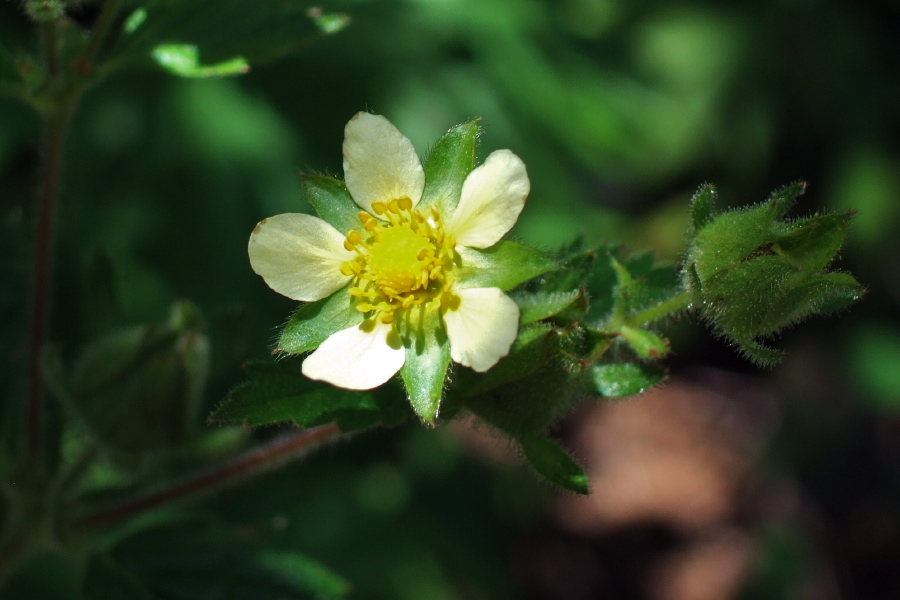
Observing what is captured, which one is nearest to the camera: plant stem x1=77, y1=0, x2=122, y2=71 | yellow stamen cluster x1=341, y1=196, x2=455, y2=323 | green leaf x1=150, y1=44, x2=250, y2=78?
yellow stamen cluster x1=341, y1=196, x2=455, y2=323

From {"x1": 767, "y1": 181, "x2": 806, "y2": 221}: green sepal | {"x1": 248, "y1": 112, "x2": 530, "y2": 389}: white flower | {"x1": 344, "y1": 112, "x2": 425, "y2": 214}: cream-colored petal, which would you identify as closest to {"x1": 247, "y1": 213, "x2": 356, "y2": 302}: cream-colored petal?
{"x1": 248, "y1": 112, "x2": 530, "y2": 389}: white flower

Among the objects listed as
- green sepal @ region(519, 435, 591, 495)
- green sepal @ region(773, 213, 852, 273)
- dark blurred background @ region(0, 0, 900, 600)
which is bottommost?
dark blurred background @ region(0, 0, 900, 600)

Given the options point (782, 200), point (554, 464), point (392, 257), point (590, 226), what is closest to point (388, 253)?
point (392, 257)

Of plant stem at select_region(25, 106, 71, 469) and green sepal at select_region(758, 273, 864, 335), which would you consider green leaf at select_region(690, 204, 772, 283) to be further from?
plant stem at select_region(25, 106, 71, 469)

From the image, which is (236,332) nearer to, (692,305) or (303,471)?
(692,305)

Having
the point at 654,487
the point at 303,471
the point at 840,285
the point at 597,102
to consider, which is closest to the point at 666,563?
the point at 654,487

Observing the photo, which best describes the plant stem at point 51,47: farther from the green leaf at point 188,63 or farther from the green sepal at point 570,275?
the green sepal at point 570,275
